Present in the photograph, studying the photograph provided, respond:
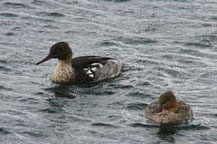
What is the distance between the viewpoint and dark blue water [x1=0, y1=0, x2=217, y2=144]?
16359 millimetres

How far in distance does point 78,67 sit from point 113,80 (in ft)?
2.99

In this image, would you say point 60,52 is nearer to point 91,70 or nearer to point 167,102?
point 91,70

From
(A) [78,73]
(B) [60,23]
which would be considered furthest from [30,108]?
(B) [60,23]

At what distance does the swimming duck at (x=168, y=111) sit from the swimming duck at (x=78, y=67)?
Result: 3.05 meters

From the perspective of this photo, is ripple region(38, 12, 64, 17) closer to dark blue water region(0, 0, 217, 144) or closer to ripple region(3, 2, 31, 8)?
dark blue water region(0, 0, 217, 144)

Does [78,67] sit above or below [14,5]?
below

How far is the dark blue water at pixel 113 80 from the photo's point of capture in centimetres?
1636

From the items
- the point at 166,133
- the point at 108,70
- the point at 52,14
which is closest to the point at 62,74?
the point at 108,70

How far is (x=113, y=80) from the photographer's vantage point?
2022 cm

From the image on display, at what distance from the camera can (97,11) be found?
24938 mm

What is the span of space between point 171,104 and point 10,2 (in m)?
9.71

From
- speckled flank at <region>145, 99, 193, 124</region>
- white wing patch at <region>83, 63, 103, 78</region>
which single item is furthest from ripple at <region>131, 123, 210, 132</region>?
white wing patch at <region>83, 63, 103, 78</region>

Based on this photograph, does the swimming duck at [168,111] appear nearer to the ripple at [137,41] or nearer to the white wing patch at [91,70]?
the white wing patch at [91,70]

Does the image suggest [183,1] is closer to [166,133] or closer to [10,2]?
[10,2]
